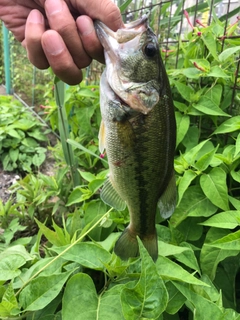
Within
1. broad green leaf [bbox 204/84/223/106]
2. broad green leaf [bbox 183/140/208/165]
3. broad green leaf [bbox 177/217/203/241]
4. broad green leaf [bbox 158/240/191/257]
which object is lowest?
broad green leaf [bbox 177/217/203/241]

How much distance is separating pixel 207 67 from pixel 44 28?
3.27 ft

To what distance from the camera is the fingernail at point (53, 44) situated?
3.42ft

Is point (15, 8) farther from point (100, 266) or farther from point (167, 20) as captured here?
point (167, 20)

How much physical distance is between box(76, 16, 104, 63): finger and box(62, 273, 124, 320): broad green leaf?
739 mm

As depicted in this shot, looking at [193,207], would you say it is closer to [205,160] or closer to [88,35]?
[205,160]

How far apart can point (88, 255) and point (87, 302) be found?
7.3 inches

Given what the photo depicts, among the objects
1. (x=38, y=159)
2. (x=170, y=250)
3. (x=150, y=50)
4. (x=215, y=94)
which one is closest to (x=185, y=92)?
(x=215, y=94)

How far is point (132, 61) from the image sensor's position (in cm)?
107

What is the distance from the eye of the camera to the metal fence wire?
7.09 ft

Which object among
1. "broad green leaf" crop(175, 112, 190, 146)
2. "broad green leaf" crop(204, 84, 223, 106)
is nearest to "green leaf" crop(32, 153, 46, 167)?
"broad green leaf" crop(175, 112, 190, 146)

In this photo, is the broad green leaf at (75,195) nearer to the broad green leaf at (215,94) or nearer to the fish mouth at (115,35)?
the broad green leaf at (215,94)

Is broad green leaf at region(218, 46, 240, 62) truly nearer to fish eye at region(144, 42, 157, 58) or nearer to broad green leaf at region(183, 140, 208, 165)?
broad green leaf at region(183, 140, 208, 165)

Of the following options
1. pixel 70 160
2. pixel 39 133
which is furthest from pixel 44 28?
pixel 39 133

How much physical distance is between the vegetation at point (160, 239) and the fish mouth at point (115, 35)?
594 millimetres
